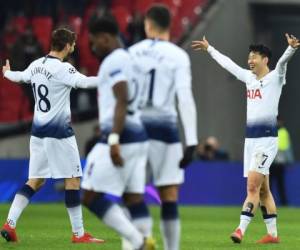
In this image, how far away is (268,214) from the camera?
46.6 ft

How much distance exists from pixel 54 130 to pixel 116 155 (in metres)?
4.00

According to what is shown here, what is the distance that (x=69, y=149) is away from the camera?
547 inches

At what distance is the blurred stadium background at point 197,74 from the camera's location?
26250 millimetres

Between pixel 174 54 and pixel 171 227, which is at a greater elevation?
pixel 174 54

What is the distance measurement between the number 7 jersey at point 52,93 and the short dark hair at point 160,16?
117 inches

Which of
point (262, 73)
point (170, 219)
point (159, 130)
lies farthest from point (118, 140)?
point (262, 73)

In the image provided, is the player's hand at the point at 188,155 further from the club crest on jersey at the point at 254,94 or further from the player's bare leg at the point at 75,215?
the club crest on jersey at the point at 254,94

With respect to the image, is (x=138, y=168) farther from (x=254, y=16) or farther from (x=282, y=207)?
(x=254, y=16)

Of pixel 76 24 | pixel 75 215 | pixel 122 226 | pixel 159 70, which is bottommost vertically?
pixel 75 215

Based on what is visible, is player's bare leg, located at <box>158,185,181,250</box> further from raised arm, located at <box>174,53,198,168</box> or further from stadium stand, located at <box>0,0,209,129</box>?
stadium stand, located at <box>0,0,209,129</box>

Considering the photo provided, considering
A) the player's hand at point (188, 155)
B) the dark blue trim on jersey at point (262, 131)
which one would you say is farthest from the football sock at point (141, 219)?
the dark blue trim on jersey at point (262, 131)

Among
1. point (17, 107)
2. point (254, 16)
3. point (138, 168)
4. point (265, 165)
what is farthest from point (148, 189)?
point (138, 168)

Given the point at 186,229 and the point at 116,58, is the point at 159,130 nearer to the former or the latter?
the point at 116,58

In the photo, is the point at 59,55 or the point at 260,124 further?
the point at 260,124
